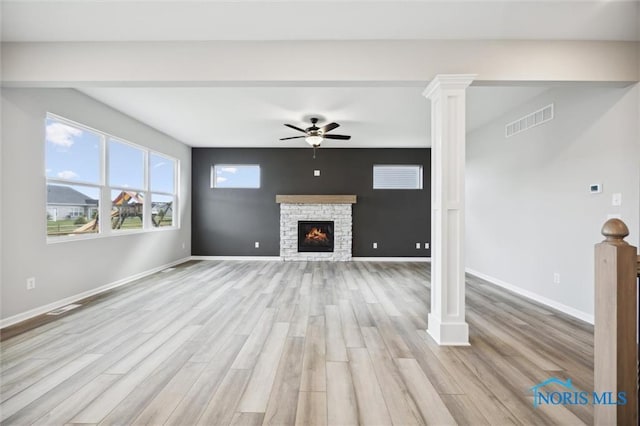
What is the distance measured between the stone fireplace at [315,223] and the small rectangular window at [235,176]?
0.83 meters

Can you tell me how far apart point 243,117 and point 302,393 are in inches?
160

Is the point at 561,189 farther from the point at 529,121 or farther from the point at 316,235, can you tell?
the point at 316,235

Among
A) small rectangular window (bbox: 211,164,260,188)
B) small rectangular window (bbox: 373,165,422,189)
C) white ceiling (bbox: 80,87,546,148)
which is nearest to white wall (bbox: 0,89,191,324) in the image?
white ceiling (bbox: 80,87,546,148)

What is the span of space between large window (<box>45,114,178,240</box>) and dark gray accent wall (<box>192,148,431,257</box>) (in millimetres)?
1217

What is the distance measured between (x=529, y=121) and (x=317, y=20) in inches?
133

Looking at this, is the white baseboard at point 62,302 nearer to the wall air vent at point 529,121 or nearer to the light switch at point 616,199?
Answer: the light switch at point 616,199

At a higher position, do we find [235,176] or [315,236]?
[235,176]

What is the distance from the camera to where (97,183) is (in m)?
4.04

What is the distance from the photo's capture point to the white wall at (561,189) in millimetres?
2753

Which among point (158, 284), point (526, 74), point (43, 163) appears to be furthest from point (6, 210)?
point (526, 74)

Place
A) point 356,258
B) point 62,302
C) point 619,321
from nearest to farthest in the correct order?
point 619,321 < point 62,302 < point 356,258

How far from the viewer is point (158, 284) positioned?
4.42m

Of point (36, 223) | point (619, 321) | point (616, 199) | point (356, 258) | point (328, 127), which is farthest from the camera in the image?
point (356, 258)

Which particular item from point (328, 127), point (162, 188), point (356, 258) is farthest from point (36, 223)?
point (356, 258)
